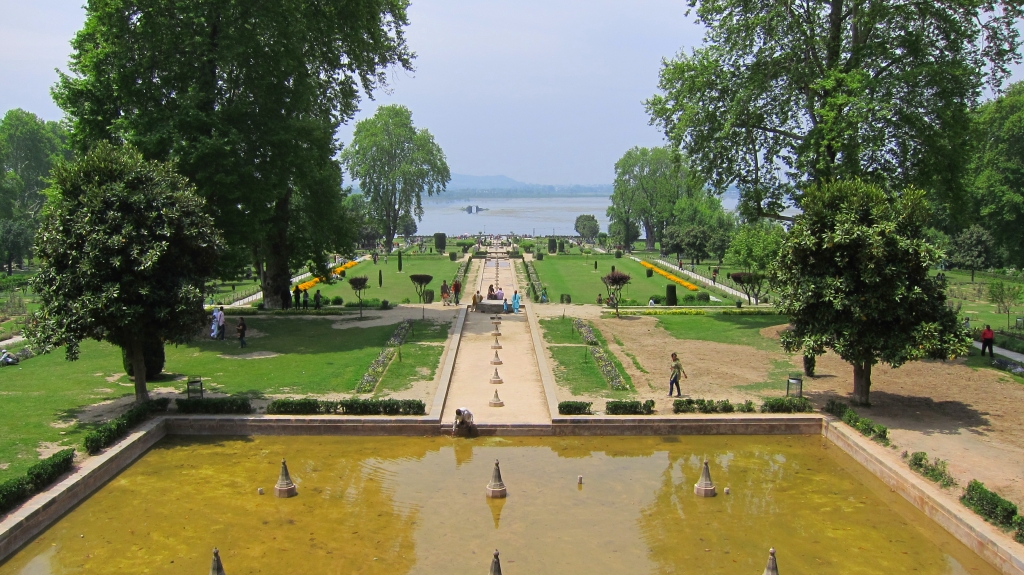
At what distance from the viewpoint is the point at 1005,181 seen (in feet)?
174

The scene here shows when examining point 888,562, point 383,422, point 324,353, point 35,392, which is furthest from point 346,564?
point 324,353

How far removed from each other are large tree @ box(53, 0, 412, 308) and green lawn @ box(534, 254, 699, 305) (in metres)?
19.1

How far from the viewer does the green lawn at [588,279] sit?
4628 centimetres

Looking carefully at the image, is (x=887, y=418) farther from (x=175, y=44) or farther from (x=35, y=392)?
(x=175, y=44)

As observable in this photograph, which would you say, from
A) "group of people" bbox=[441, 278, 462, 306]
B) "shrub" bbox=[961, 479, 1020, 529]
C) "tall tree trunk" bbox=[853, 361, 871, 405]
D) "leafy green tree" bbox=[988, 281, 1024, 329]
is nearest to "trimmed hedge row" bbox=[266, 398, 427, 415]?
"tall tree trunk" bbox=[853, 361, 871, 405]

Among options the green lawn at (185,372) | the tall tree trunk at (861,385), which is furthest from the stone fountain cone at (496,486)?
the tall tree trunk at (861,385)

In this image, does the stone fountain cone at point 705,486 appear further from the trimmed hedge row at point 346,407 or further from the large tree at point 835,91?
the large tree at point 835,91

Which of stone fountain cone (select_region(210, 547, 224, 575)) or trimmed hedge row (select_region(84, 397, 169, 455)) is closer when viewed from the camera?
stone fountain cone (select_region(210, 547, 224, 575))

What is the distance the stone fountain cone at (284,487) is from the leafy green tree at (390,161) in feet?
208

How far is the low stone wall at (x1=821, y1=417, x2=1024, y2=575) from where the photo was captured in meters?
11.9

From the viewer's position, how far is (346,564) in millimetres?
11891

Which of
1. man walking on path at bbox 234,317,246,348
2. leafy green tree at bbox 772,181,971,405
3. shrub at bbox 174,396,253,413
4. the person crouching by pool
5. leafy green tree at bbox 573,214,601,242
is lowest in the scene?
the person crouching by pool

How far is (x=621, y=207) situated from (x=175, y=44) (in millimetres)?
69623

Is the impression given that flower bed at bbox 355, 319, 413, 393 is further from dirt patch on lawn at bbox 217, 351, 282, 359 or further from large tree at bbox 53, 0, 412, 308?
large tree at bbox 53, 0, 412, 308
